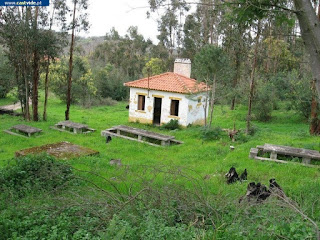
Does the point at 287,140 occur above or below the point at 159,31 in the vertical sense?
below

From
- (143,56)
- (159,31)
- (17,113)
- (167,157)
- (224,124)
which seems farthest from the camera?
(143,56)

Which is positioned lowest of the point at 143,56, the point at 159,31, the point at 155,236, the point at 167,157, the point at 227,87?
the point at 167,157

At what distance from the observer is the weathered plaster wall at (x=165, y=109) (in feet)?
59.8

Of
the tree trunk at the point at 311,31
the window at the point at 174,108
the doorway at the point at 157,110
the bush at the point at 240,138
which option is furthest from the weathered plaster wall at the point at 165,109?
the tree trunk at the point at 311,31

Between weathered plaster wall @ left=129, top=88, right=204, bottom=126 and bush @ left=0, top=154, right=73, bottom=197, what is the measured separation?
10860 mm

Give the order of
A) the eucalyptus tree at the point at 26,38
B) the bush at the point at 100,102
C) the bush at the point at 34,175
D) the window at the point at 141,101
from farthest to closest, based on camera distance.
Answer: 1. the bush at the point at 100,102
2. the window at the point at 141,101
3. the eucalyptus tree at the point at 26,38
4. the bush at the point at 34,175

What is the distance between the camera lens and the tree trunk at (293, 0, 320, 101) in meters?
3.68

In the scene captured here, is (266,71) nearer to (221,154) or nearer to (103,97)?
(103,97)

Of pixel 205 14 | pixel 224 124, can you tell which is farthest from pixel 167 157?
pixel 205 14

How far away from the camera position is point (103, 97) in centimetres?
3500

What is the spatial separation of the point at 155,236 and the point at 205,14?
1329 inches

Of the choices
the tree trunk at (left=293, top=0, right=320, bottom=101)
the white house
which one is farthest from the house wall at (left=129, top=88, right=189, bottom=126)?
the tree trunk at (left=293, top=0, right=320, bottom=101)

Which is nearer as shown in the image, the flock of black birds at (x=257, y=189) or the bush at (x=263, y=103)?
the flock of black birds at (x=257, y=189)

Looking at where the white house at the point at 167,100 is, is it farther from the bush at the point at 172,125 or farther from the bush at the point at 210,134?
the bush at the point at 210,134
